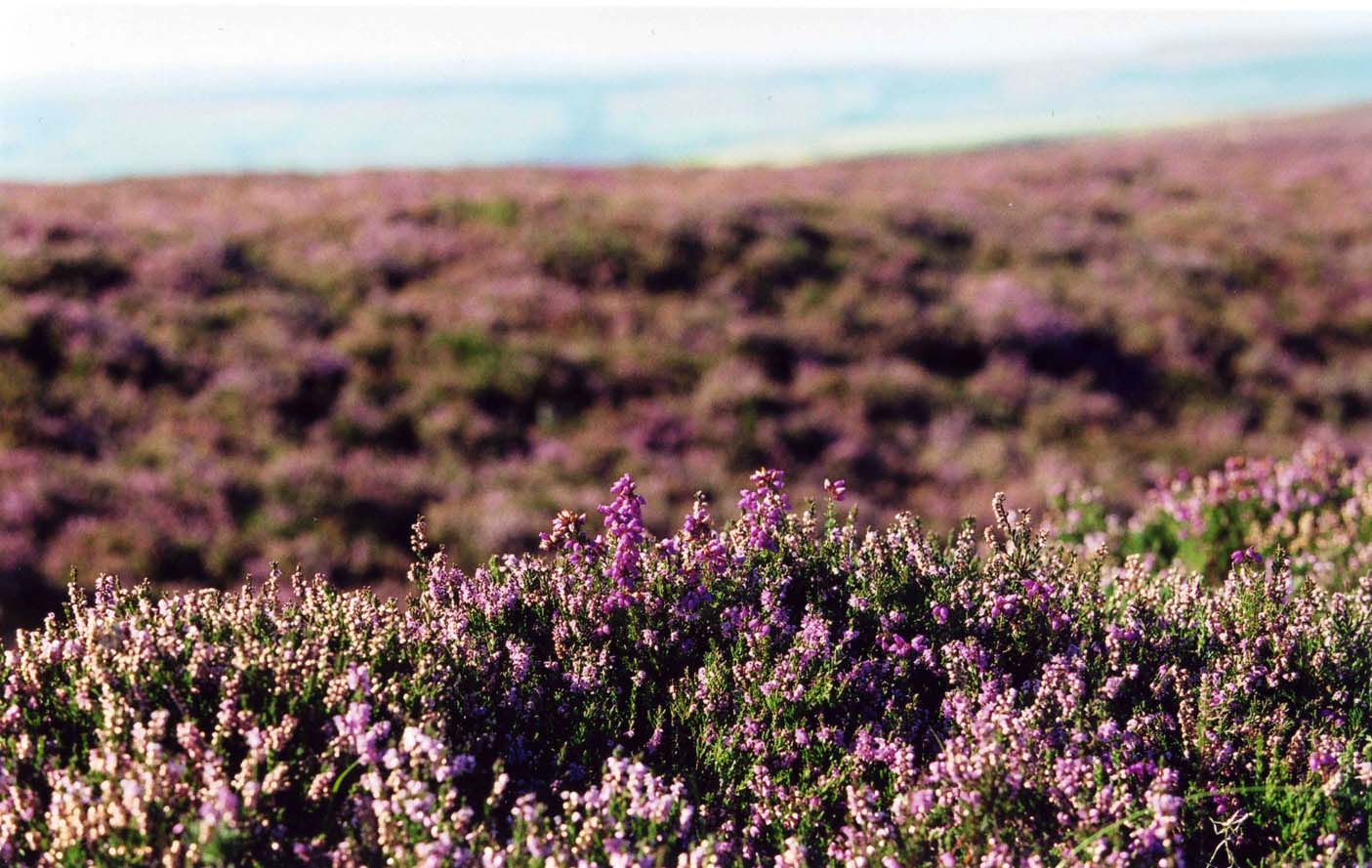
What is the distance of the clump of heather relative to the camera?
9.25 feet

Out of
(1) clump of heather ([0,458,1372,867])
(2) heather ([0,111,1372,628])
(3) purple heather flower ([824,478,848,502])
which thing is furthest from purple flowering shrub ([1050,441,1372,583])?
(3) purple heather flower ([824,478,848,502])

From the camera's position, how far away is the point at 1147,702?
11.9 feet

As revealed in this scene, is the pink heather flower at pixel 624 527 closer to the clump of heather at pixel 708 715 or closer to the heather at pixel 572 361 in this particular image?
the clump of heather at pixel 708 715

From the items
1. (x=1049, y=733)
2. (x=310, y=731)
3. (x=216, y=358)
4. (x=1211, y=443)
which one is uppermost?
(x=216, y=358)

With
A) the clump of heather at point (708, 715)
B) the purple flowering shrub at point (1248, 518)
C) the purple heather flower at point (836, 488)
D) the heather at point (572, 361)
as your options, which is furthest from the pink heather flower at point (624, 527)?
the heather at point (572, 361)

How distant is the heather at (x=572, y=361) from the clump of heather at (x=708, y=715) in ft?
9.88

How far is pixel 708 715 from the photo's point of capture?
137 inches

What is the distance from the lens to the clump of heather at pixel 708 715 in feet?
9.25

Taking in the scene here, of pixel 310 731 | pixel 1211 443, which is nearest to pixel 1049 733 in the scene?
pixel 310 731

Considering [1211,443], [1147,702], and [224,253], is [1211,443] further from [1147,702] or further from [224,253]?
[224,253]

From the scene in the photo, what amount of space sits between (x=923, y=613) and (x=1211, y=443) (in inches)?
432

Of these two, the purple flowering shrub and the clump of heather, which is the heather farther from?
the clump of heather

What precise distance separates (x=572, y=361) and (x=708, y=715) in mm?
10118

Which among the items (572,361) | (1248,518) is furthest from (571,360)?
(1248,518)
